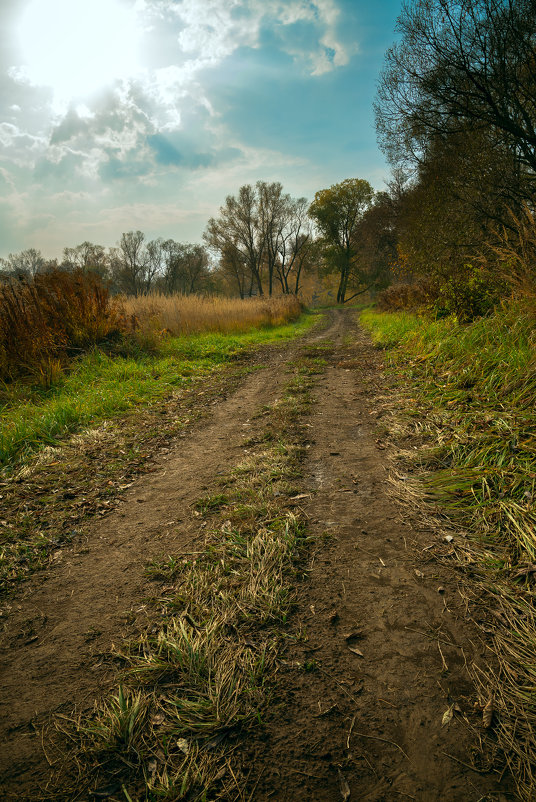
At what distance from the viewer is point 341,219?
125 feet

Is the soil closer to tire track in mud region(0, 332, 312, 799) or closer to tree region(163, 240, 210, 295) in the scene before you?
tire track in mud region(0, 332, 312, 799)

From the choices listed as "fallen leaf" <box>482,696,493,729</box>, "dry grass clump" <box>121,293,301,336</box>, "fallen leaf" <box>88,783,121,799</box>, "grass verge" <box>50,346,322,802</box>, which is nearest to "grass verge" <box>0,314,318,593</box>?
"grass verge" <box>50,346,322,802</box>

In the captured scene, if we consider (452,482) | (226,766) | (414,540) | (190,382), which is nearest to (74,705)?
(226,766)

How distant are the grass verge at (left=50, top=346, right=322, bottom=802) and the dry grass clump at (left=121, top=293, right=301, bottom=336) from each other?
7.46 m

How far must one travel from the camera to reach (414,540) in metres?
2.27

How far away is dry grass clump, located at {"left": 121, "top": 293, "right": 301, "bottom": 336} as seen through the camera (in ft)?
31.6

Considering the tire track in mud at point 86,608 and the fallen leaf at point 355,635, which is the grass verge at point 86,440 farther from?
the fallen leaf at point 355,635

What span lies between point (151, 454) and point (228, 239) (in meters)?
35.9

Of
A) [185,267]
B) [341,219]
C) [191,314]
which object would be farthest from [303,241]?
[191,314]

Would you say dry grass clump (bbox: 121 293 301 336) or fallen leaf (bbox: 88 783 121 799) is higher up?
dry grass clump (bbox: 121 293 301 336)

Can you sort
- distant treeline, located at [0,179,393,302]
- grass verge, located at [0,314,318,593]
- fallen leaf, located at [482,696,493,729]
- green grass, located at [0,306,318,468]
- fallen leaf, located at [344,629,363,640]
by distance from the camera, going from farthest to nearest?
distant treeline, located at [0,179,393,302] < green grass, located at [0,306,318,468] < grass verge, located at [0,314,318,593] < fallen leaf, located at [344,629,363,640] < fallen leaf, located at [482,696,493,729]

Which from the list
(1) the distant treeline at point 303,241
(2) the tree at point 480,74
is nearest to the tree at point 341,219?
(1) the distant treeline at point 303,241

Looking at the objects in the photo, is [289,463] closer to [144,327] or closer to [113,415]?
[113,415]

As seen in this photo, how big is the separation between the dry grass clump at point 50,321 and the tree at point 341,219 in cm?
3538
